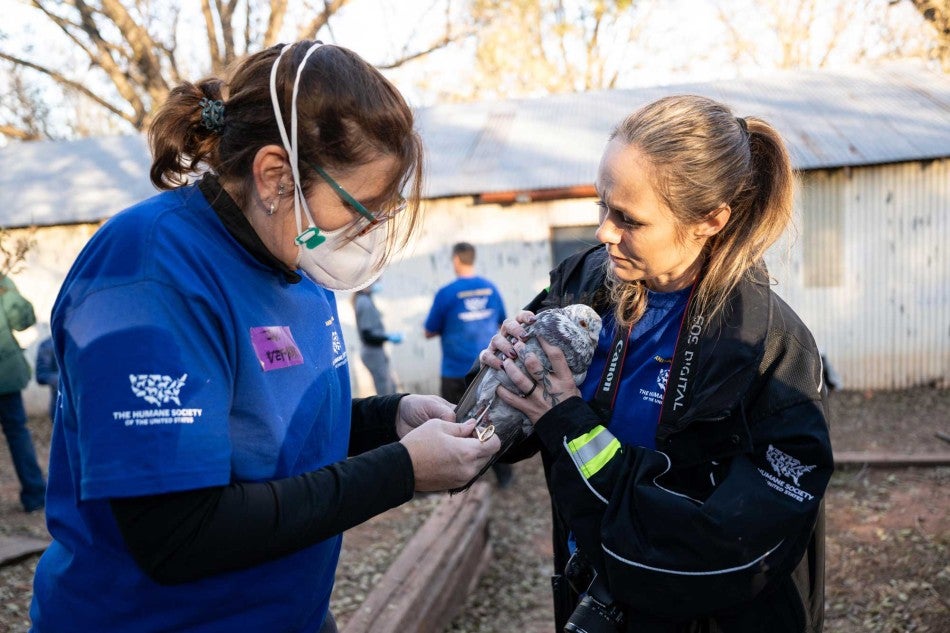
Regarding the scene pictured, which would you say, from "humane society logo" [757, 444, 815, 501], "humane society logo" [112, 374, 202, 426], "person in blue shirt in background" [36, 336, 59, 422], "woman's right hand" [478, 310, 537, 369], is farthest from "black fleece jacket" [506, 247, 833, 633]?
"person in blue shirt in background" [36, 336, 59, 422]

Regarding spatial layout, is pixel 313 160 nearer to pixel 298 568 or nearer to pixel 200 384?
pixel 200 384

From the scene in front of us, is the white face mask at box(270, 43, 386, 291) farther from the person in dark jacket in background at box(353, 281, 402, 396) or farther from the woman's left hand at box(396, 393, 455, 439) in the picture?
the person in dark jacket in background at box(353, 281, 402, 396)

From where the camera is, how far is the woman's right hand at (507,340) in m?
2.10

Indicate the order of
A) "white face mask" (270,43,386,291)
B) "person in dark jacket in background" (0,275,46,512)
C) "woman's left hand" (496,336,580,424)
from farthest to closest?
"person in dark jacket in background" (0,275,46,512) → "woman's left hand" (496,336,580,424) → "white face mask" (270,43,386,291)

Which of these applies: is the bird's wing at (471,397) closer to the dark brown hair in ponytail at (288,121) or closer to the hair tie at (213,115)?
the dark brown hair in ponytail at (288,121)

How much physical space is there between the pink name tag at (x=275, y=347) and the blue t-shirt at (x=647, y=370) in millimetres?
923

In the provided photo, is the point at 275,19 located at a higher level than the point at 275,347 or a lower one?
higher

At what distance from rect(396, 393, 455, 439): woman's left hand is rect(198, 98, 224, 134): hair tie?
917 mm

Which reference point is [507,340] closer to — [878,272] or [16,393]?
[16,393]

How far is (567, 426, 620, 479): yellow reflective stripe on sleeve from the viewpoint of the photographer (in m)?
1.92

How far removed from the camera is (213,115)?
1.61 meters

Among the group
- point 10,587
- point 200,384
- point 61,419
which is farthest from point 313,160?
point 10,587

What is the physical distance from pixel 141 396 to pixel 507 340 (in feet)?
3.63

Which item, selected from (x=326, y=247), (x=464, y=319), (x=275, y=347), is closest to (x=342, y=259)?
(x=326, y=247)
